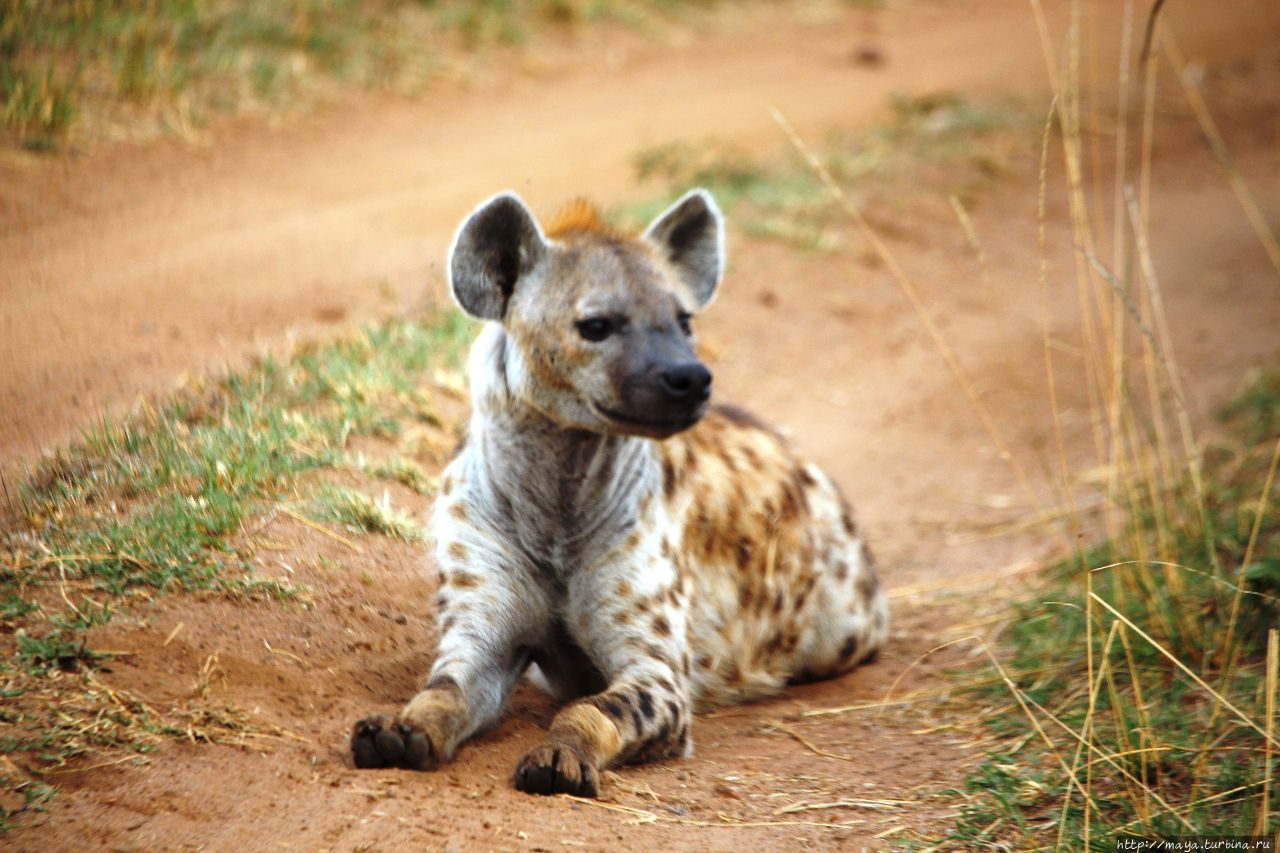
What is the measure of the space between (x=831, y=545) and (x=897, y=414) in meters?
2.09

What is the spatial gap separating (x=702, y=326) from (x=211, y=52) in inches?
132

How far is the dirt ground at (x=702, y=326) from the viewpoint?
8.38ft

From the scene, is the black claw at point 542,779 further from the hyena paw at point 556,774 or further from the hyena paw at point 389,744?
the hyena paw at point 389,744

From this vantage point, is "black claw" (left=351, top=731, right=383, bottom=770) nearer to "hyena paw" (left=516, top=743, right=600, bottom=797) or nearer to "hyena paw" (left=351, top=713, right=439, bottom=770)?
"hyena paw" (left=351, top=713, right=439, bottom=770)

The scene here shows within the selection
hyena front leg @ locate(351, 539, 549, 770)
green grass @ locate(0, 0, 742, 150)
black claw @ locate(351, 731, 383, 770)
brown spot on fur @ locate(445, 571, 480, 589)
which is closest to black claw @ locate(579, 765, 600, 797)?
hyena front leg @ locate(351, 539, 549, 770)

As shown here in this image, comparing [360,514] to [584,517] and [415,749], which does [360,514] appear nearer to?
[584,517]

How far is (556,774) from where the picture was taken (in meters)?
2.56

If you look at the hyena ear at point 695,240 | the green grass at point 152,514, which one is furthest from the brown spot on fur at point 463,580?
the hyena ear at point 695,240

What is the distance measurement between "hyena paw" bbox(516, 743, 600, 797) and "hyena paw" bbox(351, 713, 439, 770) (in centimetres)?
19

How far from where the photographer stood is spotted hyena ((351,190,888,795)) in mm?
2857

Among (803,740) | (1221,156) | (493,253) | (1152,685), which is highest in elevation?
(1221,156)

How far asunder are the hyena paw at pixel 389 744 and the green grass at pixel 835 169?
3.91 meters

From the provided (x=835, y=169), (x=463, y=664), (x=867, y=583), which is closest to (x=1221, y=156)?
(x=867, y=583)

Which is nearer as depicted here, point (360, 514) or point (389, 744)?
point (389, 744)
